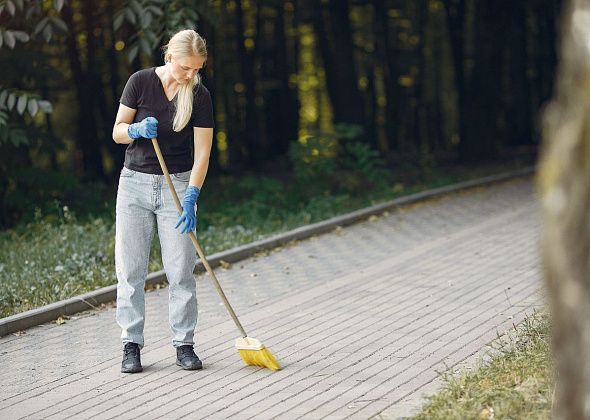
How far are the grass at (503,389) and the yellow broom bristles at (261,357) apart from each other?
1122 mm

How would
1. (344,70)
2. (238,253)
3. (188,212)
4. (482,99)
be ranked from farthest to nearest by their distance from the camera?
1. (482,99)
2. (344,70)
3. (238,253)
4. (188,212)

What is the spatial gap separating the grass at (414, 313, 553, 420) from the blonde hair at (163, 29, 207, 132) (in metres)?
2.26

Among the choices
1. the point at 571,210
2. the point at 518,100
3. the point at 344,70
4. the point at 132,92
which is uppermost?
the point at 132,92

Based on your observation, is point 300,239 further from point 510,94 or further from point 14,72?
point 510,94

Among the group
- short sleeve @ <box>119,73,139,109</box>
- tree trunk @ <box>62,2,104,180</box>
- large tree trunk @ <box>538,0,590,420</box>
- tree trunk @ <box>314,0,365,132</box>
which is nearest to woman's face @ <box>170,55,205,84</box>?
short sleeve @ <box>119,73,139,109</box>

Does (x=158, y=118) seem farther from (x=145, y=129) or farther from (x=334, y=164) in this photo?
(x=334, y=164)

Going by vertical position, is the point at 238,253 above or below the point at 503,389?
below

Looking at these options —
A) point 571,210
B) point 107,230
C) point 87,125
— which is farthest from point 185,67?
point 87,125

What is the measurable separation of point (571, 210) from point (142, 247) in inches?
153

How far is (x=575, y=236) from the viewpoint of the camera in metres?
3.46

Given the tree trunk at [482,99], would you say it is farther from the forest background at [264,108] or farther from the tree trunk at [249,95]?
the tree trunk at [249,95]

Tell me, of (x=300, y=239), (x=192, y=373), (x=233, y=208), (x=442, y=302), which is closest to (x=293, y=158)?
(x=233, y=208)

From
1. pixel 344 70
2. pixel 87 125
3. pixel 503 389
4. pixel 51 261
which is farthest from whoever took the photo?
pixel 87 125

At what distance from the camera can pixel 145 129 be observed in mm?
6504
